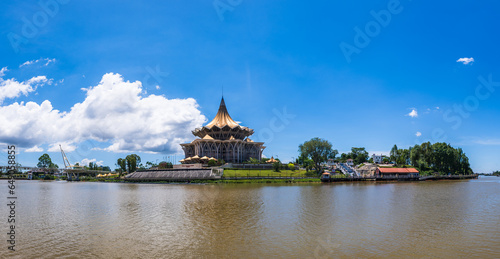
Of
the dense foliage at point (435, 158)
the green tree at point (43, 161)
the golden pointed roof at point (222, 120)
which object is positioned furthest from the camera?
the green tree at point (43, 161)

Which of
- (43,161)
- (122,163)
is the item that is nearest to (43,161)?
(43,161)

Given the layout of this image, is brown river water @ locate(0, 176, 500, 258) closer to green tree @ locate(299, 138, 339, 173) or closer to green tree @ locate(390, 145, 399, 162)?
green tree @ locate(299, 138, 339, 173)

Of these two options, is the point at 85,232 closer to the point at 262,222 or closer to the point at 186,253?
the point at 186,253

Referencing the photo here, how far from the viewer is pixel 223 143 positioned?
100812mm

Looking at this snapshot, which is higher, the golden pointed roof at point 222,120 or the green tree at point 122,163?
the golden pointed roof at point 222,120

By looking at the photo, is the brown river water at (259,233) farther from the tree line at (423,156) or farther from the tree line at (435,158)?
the tree line at (435,158)

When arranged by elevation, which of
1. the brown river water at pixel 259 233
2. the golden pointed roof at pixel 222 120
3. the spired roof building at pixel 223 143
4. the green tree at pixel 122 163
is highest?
the golden pointed roof at pixel 222 120

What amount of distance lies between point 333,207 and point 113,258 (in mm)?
18211

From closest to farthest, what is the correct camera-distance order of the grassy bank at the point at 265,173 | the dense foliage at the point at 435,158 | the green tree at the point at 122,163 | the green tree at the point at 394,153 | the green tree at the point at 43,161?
the grassy bank at the point at 265,173 → the dense foliage at the point at 435,158 → the green tree at the point at 122,163 → the green tree at the point at 394,153 → the green tree at the point at 43,161

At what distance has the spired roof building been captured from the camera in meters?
98.6

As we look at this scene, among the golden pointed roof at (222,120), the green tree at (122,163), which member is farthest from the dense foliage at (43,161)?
the golden pointed roof at (222,120)

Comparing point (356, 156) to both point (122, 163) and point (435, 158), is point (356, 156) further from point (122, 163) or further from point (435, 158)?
point (122, 163)

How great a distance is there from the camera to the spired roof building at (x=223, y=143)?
98.6 m

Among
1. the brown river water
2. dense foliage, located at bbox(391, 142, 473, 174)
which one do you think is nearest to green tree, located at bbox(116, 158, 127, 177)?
the brown river water
